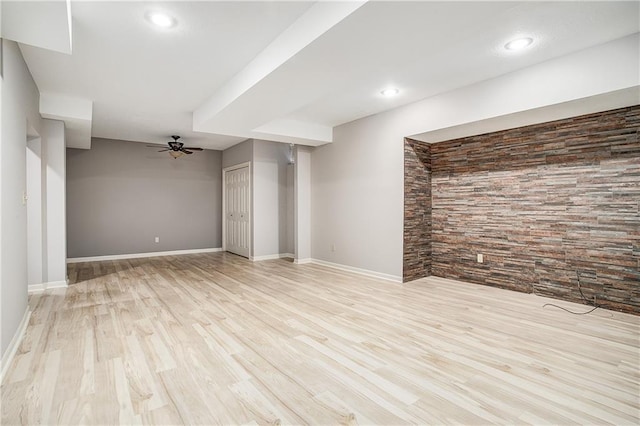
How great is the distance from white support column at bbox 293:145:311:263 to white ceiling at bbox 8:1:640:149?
190 centimetres

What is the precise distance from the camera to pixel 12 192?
8.52ft

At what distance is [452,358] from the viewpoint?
96.3 inches

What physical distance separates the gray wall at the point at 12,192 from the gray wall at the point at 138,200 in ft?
13.8

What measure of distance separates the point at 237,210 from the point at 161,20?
5.45 m

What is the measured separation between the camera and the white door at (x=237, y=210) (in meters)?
7.30

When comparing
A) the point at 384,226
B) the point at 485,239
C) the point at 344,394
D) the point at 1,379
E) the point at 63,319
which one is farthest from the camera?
the point at 384,226

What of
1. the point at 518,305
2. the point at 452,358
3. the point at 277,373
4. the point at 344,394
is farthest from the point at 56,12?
the point at 518,305

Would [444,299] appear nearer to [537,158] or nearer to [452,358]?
[452,358]

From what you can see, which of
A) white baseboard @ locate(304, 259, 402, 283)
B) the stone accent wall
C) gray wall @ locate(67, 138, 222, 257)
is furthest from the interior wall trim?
the stone accent wall

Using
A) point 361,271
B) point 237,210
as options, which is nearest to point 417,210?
point 361,271

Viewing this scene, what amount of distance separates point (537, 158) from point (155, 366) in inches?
184

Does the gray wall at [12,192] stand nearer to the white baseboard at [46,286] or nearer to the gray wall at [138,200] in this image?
the white baseboard at [46,286]

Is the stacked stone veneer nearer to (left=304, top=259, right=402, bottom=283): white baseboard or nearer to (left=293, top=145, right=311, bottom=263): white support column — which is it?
(left=304, top=259, right=402, bottom=283): white baseboard

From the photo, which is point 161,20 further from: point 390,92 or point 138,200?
point 138,200
